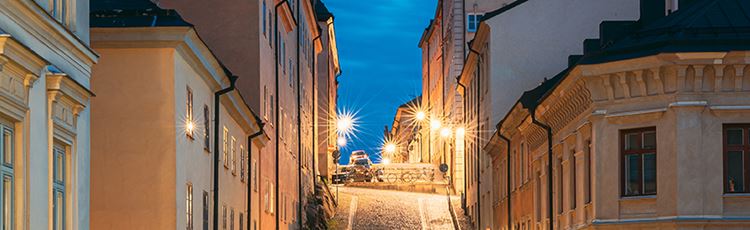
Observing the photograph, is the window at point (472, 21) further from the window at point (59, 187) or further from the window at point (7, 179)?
the window at point (7, 179)

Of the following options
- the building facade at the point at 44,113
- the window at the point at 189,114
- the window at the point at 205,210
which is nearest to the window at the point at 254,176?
the window at the point at 205,210

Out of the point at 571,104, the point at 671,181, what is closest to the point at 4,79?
the point at 671,181

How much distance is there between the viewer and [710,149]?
29.3 metres

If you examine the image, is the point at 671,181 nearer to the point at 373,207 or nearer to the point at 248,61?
the point at 248,61

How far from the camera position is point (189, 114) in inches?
1137

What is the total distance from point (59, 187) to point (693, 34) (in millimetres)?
14409

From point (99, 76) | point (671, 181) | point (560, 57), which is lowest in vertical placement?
point (671, 181)

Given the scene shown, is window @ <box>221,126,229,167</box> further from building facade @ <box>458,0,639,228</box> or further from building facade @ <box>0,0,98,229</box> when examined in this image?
building facade @ <box>458,0,639,228</box>

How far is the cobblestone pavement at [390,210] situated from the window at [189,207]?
101ft

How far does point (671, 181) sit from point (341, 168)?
62873 millimetres

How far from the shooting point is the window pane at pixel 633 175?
30.6m

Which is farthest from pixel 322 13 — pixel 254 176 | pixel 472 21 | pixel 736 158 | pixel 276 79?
pixel 736 158

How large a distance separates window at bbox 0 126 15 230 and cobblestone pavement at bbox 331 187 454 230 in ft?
142

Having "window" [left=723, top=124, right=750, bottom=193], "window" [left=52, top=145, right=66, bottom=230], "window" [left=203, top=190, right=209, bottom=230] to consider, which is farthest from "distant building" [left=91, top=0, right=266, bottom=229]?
"window" [left=723, top=124, right=750, bottom=193]
